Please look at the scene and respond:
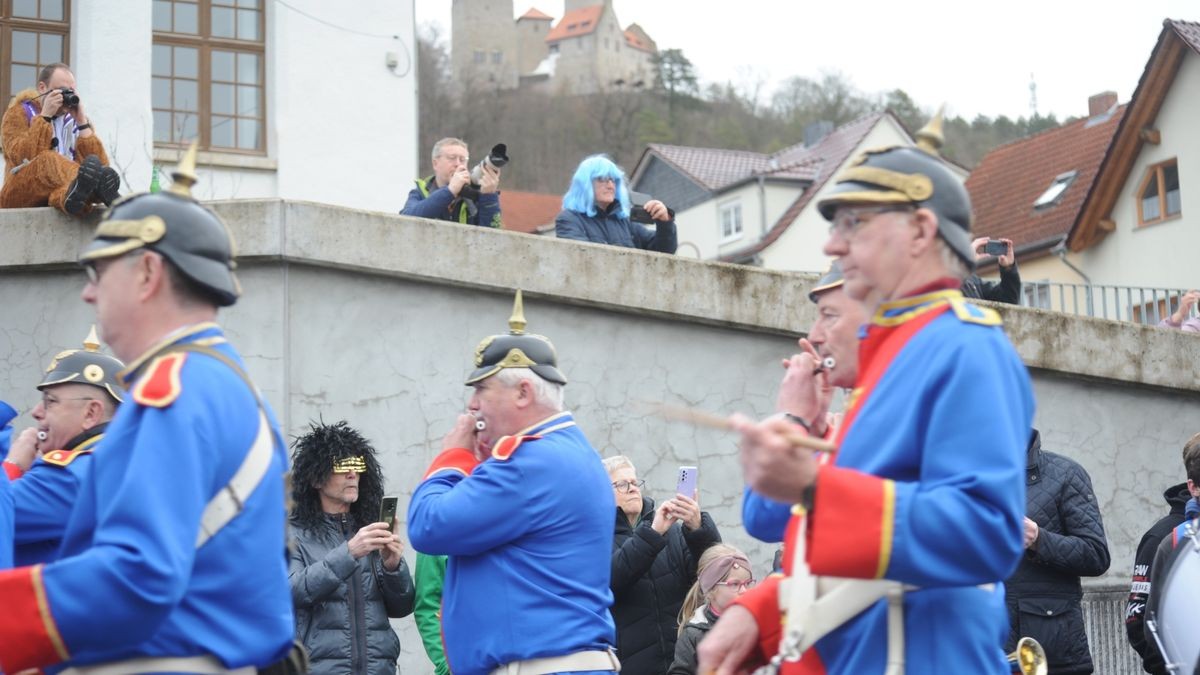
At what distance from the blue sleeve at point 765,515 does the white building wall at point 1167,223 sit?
2873cm

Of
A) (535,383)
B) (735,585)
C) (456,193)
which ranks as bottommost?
(735,585)

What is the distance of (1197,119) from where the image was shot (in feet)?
101

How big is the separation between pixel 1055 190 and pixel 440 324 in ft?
100

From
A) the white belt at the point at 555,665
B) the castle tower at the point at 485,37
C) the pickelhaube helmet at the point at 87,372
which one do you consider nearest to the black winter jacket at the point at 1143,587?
the white belt at the point at 555,665

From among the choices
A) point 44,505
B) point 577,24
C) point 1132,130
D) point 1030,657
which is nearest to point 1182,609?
point 1030,657

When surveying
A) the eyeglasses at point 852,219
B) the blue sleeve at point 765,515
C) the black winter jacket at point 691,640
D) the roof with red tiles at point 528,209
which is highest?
the roof with red tiles at point 528,209

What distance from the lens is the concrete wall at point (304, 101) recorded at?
17.2 meters

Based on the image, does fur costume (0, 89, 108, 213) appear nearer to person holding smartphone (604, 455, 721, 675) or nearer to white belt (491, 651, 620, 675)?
person holding smartphone (604, 455, 721, 675)

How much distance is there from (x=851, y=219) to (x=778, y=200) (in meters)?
41.8

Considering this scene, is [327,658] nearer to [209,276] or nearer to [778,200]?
[209,276]

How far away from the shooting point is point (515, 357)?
6.46 meters

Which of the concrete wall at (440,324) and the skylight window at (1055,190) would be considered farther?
the skylight window at (1055,190)

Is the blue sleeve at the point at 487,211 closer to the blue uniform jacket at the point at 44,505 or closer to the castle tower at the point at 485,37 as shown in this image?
the blue uniform jacket at the point at 44,505

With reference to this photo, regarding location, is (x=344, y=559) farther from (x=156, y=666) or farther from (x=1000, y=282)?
(x=1000, y=282)
